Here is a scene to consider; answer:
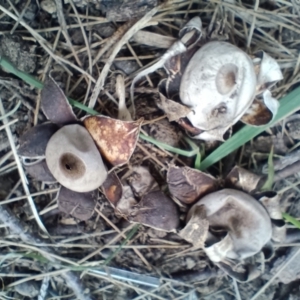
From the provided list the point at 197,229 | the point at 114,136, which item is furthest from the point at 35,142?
the point at 197,229

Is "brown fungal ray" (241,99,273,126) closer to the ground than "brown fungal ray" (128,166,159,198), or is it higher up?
higher up

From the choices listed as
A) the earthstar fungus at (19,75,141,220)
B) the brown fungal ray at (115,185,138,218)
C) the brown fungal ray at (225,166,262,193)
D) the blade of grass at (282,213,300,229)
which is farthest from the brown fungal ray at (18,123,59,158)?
the blade of grass at (282,213,300,229)

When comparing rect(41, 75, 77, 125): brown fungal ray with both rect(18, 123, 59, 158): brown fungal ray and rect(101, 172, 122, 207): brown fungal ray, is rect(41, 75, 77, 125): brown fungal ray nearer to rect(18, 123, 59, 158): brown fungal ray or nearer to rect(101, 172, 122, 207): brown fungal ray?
rect(18, 123, 59, 158): brown fungal ray

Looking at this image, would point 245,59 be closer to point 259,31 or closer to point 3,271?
point 259,31

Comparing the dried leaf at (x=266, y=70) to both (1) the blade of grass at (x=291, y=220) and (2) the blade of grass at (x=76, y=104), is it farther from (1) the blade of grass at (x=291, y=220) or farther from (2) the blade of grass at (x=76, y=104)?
(1) the blade of grass at (x=291, y=220)

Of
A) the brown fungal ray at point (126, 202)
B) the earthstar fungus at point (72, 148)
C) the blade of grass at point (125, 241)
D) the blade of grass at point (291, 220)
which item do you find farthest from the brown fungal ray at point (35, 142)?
the blade of grass at point (291, 220)
